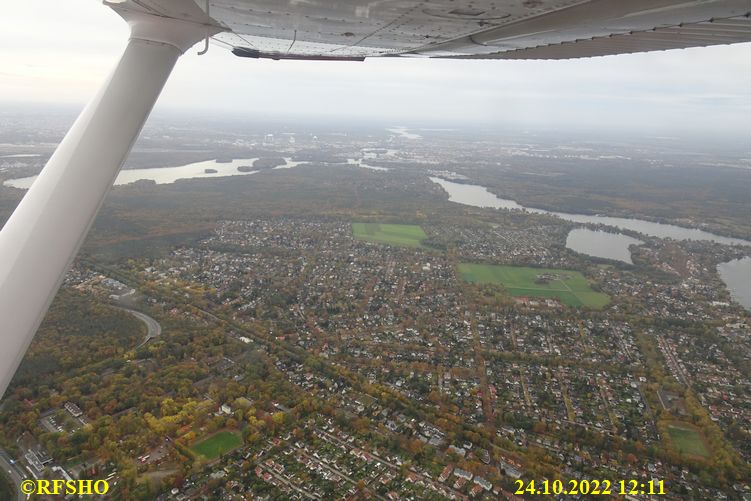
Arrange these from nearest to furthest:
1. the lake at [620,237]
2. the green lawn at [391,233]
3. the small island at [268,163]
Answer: the lake at [620,237]
the green lawn at [391,233]
the small island at [268,163]

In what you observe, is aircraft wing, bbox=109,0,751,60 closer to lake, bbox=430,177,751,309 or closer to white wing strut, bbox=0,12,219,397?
white wing strut, bbox=0,12,219,397

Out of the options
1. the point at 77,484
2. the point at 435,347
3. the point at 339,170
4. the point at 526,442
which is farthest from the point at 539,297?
the point at 339,170

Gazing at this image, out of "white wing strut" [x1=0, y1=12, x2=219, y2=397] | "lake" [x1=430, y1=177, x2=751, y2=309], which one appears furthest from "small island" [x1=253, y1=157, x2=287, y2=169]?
"white wing strut" [x1=0, y1=12, x2=219, y2=397]

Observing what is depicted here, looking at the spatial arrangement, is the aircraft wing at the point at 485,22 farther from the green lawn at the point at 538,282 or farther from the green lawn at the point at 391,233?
the green lawn at the point at 391,233

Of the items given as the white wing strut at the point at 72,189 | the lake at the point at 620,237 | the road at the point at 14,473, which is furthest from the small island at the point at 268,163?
the white wing strut at the point at 72,189

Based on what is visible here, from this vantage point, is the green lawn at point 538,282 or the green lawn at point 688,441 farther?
the green lawn at point 538,282

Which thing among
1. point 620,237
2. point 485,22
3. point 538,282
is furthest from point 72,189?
point 620,237

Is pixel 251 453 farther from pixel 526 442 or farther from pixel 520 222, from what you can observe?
pixel 520 222
